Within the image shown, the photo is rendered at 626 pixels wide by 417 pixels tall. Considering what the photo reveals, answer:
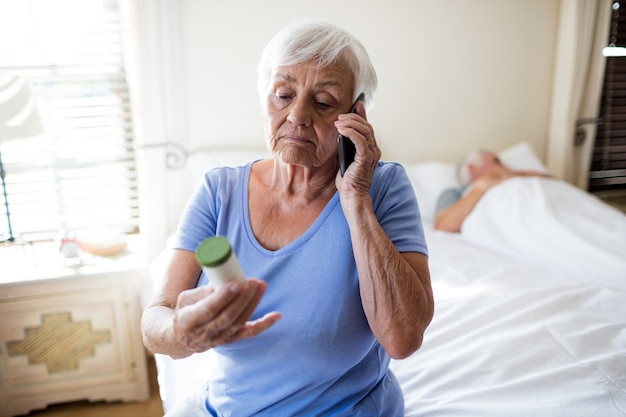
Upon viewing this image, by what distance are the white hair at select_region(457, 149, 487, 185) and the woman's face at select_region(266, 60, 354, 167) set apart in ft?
6.09

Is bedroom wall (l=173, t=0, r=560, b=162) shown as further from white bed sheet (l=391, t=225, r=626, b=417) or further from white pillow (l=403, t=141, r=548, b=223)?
white bed sheet (l=391, t=225, r=626, b=417)

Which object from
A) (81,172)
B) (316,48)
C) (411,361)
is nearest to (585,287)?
(411,361)

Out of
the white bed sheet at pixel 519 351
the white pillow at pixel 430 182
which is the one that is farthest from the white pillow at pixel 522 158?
the white bed sheet at pixel 519 351

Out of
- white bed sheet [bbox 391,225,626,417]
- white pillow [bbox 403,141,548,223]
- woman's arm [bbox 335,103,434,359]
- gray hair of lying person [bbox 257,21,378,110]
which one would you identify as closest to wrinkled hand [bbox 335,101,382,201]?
woman's arm [bbox 335,103,434,359]

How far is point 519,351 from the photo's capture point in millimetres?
1375

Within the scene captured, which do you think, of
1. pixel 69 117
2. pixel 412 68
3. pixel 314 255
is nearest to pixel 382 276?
pixel 314 255

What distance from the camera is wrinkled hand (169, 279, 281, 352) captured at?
0.70 metres

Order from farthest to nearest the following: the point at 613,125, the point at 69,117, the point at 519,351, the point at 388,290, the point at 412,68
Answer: the point at 613,125 < the point at 412,68 < the point at 69,117 < the point at 519,351 < the point at 388,290

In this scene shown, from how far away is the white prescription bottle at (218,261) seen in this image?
2.22 ft

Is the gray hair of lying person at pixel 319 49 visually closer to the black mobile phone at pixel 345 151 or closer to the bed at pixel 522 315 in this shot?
the black mobile phone at pixel 345 151

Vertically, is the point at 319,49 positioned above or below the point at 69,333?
above

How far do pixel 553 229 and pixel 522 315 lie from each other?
705 mm

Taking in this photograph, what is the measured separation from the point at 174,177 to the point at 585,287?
1788 millimetres

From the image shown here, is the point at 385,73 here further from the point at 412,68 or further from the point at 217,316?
the point at 217,316
